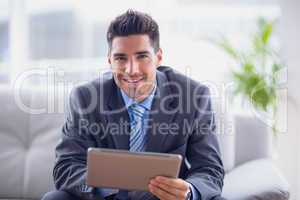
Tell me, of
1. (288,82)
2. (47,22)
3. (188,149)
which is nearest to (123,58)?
(188,149)

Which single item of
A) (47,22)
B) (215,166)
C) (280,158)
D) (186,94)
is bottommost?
(280,158)

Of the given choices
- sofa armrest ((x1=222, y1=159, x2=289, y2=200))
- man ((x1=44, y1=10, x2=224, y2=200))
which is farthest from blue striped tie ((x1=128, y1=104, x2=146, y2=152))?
sofa armrest ((x1=222, y1=159, x2=289, y2=200))

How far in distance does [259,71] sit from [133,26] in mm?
1519

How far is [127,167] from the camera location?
1.33 m

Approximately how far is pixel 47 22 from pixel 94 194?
2.12 meters

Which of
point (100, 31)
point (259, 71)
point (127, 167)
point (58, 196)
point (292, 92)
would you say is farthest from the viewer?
point (100, 31)

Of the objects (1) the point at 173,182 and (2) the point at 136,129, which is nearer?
(1) the point at 173,182

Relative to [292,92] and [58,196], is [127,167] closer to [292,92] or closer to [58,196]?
[58,196]

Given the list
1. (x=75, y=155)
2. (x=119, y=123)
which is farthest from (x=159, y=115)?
(x=75, y=155)

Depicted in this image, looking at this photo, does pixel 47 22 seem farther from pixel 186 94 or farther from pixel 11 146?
pixel 186 94

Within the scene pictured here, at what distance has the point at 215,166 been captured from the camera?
5.47 ft

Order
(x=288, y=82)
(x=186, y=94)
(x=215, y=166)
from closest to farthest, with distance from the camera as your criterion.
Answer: (x=215, y=166)
(x=186, y=94)
(x=288, y=82)

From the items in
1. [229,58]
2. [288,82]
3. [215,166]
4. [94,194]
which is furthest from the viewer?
[229,58]

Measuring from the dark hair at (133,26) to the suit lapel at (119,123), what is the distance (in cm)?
25
